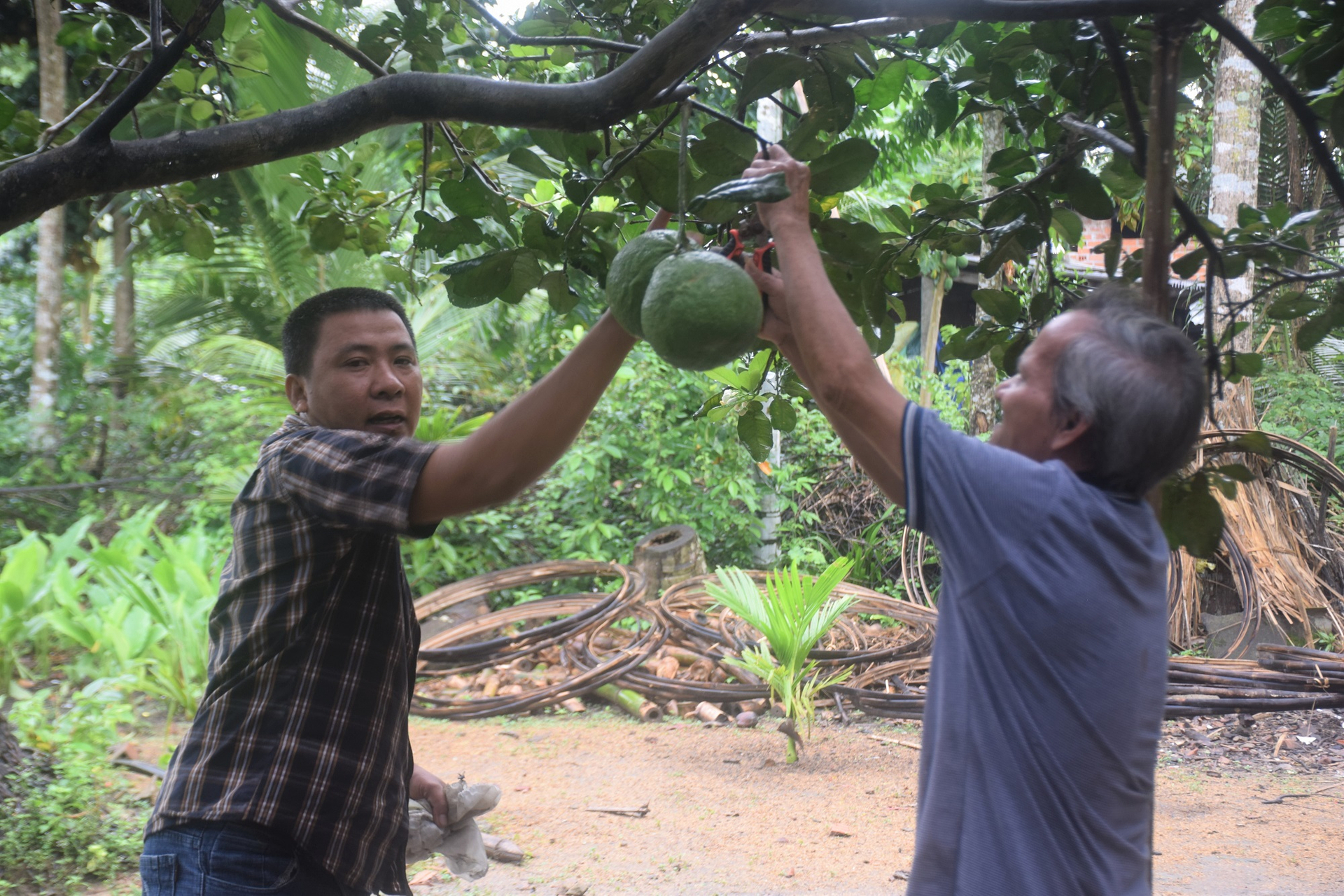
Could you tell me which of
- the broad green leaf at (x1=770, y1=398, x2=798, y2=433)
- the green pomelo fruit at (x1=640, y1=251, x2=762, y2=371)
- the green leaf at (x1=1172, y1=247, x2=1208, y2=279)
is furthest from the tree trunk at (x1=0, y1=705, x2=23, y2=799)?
the green leaf at (x1=1172, y1=247, x2=1208, y2=279)

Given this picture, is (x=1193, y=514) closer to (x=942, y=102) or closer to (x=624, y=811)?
(x=942, y=102)

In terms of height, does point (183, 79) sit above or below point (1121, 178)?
above

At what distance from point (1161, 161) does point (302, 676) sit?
1119mm

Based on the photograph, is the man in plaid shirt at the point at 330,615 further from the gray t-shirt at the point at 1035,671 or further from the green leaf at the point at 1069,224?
the green leaf at the point at 1069,224

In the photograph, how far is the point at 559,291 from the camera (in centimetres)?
133

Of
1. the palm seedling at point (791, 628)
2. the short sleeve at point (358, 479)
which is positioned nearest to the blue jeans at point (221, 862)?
the short sleeve at point (358, 479)

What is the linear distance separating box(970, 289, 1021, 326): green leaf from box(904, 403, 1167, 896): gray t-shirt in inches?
26.4

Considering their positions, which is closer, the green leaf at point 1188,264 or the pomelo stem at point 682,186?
the pomelo stem at point 682,186

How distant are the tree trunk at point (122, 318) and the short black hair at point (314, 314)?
6792 mm

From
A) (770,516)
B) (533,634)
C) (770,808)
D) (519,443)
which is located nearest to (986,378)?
(770,516)

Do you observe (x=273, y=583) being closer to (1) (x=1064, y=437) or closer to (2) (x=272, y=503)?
(2) (x=272, y=503)

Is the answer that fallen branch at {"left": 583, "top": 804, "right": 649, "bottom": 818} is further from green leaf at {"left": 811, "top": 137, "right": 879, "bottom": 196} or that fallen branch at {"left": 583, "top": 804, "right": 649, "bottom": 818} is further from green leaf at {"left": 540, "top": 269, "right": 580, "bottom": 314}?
green leaf at {"left": 811, "top": 137, "right": 879, "bottom": 196}

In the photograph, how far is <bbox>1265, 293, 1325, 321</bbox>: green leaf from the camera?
1.55 meters

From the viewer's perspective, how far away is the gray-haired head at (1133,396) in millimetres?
928
